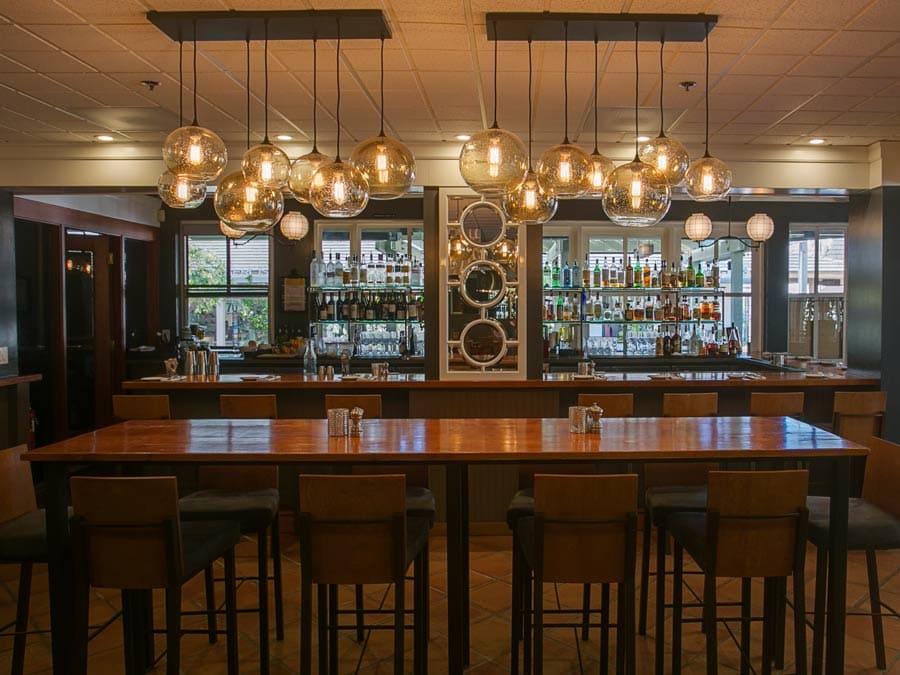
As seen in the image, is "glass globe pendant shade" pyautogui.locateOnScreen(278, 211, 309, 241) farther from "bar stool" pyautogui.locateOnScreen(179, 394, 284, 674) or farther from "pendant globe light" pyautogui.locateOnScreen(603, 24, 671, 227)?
"pendant globe light" pyautogui.locateOnScreen(603, 24, 671, 227)

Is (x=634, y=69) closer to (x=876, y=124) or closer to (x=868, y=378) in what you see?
(x=876, y=124)

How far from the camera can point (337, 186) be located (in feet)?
10.6

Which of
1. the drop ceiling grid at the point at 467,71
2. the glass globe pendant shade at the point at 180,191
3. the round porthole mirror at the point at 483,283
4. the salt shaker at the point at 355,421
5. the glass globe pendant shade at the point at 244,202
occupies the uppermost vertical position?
the drop ceiling grid at the point at 467,71

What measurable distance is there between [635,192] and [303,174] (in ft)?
5.06

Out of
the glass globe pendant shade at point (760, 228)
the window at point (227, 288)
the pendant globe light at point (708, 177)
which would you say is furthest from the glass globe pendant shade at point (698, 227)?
the window at point (227, 288)

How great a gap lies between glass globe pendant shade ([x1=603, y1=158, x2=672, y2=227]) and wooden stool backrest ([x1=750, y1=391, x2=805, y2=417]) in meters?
2.04

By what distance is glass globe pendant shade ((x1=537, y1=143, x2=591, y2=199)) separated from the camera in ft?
10.6

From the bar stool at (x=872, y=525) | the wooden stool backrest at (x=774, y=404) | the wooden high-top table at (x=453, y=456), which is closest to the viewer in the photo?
the wooden high-top table at (x=453, y=456)

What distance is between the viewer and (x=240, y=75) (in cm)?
415

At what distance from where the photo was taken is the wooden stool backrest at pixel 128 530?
8.57 feet

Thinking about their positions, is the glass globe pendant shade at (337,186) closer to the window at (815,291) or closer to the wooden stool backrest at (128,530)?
the wooden stool backrest at (128,530)

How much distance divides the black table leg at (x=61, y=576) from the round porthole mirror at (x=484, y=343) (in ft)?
10.8

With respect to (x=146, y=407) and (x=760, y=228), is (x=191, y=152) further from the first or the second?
(x=760, y=228)

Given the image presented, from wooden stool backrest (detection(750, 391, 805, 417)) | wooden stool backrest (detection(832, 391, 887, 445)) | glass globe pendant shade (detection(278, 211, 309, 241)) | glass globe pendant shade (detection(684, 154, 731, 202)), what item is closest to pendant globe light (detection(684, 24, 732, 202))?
glass globe pendant shade (detection(684, 154, 731, 202))
